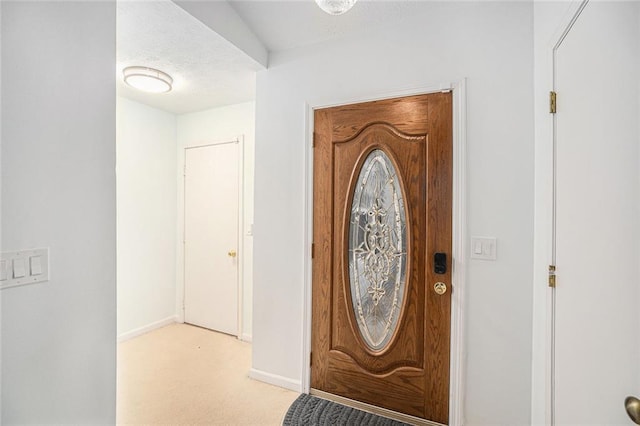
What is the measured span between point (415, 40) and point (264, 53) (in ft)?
3.54

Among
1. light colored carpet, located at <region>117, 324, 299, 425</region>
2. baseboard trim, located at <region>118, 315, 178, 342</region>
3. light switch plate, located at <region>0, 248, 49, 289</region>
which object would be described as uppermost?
light switch plate, located at <region>0, 248, 49, 289</region>

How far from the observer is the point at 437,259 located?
1818mm

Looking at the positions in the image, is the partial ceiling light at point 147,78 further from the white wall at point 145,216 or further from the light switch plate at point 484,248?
the light switch plate at point 484,248

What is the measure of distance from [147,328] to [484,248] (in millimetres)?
3317

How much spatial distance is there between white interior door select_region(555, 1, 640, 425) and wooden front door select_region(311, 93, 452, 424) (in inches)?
23.7

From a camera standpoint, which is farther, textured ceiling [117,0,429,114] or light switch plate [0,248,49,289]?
textured ceiling [117,0,429,114]

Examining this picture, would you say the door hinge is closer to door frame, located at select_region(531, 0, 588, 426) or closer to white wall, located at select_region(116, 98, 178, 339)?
door frame, located at select_region(531, 0, 588, 426)

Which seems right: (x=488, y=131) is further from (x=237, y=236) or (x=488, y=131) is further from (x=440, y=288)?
(x=237, y=236)

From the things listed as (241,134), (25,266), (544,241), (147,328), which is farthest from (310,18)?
(147,328)

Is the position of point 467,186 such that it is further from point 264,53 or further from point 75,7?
point 75,7

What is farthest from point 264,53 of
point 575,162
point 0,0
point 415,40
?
point 575,162

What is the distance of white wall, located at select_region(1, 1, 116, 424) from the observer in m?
1.08

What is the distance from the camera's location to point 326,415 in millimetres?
1970

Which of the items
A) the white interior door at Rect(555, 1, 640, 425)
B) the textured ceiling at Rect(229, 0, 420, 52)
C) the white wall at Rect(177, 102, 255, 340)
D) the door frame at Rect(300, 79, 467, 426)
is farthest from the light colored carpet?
the textured ceiling at Rect(229, 0, 420, 52)
